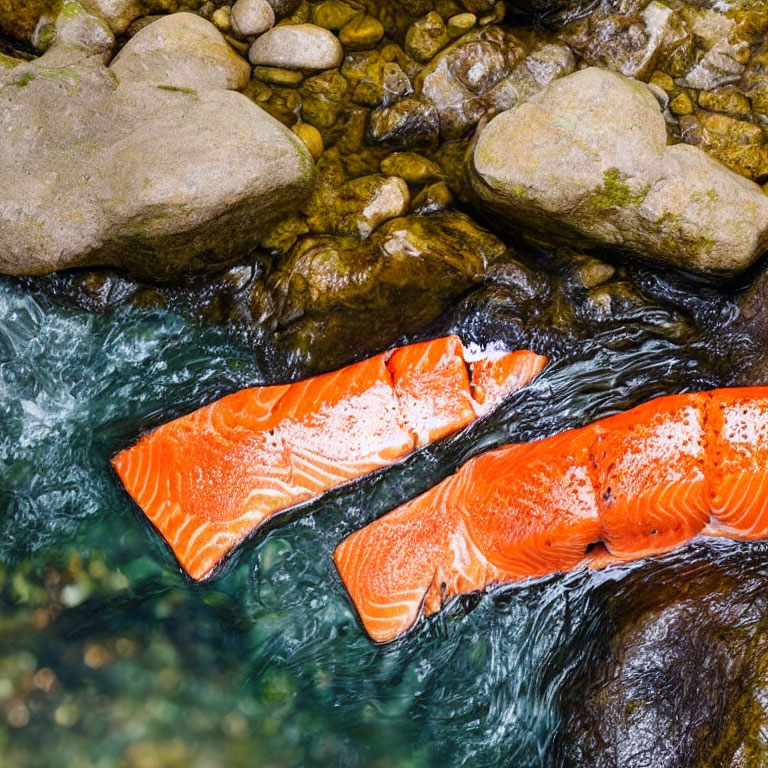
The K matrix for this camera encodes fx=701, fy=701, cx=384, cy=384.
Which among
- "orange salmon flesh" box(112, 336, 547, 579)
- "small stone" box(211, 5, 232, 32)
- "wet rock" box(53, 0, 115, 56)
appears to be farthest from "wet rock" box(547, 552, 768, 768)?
"wet rock" box(53, 0, 115, 56)

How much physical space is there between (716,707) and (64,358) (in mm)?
4136

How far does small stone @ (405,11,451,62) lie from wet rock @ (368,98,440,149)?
365mm

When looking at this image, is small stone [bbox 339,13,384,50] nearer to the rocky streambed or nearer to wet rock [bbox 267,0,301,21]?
the rocky streambed

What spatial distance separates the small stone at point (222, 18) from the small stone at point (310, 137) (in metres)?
0.84

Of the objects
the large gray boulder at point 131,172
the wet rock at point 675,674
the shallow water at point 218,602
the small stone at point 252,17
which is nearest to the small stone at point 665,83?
the shallow water at point 218,602

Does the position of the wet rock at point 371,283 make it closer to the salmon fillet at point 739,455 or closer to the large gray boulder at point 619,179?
the large gray boulder at point 619,179

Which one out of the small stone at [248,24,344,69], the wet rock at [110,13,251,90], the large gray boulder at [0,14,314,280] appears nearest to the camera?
the large gray boulder at [0,14,314,280]

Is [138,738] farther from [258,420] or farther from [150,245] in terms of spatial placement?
[150,245]

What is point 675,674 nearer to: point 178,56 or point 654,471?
point 654,471

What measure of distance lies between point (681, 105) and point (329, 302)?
2584 mm

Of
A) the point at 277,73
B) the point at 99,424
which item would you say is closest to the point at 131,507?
the point at 99,424

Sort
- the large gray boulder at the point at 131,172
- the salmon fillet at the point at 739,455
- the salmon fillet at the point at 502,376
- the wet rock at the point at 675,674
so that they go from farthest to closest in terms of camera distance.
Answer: the salmon fillet at the point at 502,376
the large gray boulder at the point at 131,172
the salmon fillet at the point at 739,455
the wet rock at the point at 675,674

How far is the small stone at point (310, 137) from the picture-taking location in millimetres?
4533

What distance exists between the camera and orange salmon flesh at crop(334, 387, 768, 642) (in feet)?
A: 11.7
